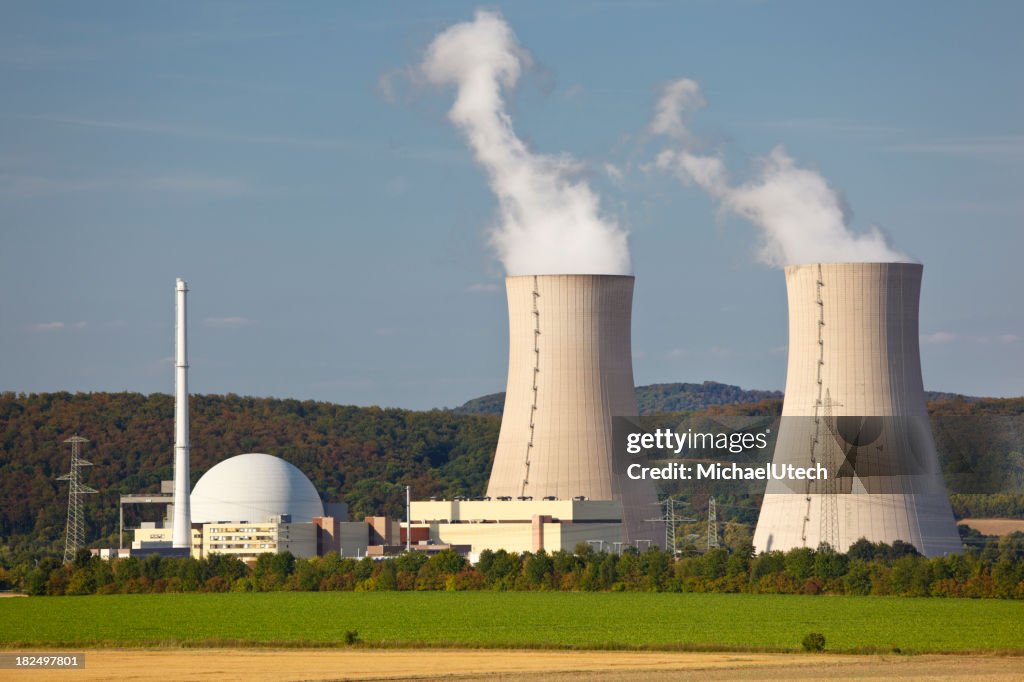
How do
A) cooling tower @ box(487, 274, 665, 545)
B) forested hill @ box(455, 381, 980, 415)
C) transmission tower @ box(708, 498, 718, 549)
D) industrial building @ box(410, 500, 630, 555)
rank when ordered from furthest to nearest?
forested hill @ box(455, 381, 980, 415) < transmission tower @ box(708, 498, 718, 549) < industrial building @ box(410, 500, 630, 555) < cooling tower @ box(487, 274, 665, 545)

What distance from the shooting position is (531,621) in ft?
105

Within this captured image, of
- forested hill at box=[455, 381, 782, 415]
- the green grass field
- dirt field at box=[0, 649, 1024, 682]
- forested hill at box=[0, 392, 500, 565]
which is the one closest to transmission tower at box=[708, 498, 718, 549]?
the green grass field

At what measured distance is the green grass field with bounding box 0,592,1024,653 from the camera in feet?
92.0

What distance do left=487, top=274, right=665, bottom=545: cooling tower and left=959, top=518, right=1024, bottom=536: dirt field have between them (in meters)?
16.1

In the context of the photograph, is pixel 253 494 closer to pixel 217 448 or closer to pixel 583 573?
pixel 583 573

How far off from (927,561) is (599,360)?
8703 mm

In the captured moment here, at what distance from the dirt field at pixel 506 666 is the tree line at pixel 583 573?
13739 millimetres

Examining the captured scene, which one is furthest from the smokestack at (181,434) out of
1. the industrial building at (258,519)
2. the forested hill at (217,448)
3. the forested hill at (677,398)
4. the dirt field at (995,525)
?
the forested hill at (677,398)

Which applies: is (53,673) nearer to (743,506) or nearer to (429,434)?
(743,506)

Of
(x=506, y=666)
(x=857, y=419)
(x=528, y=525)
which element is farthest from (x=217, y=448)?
(x=506, y=666)

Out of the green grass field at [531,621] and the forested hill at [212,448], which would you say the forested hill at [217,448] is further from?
the green grass field at [531,621]

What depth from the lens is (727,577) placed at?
4128 cm

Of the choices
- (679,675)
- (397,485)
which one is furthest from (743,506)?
(679,675)

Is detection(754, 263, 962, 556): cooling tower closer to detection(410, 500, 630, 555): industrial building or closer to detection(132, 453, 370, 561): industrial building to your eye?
detection(410, 500, 630, 555): industrial building
